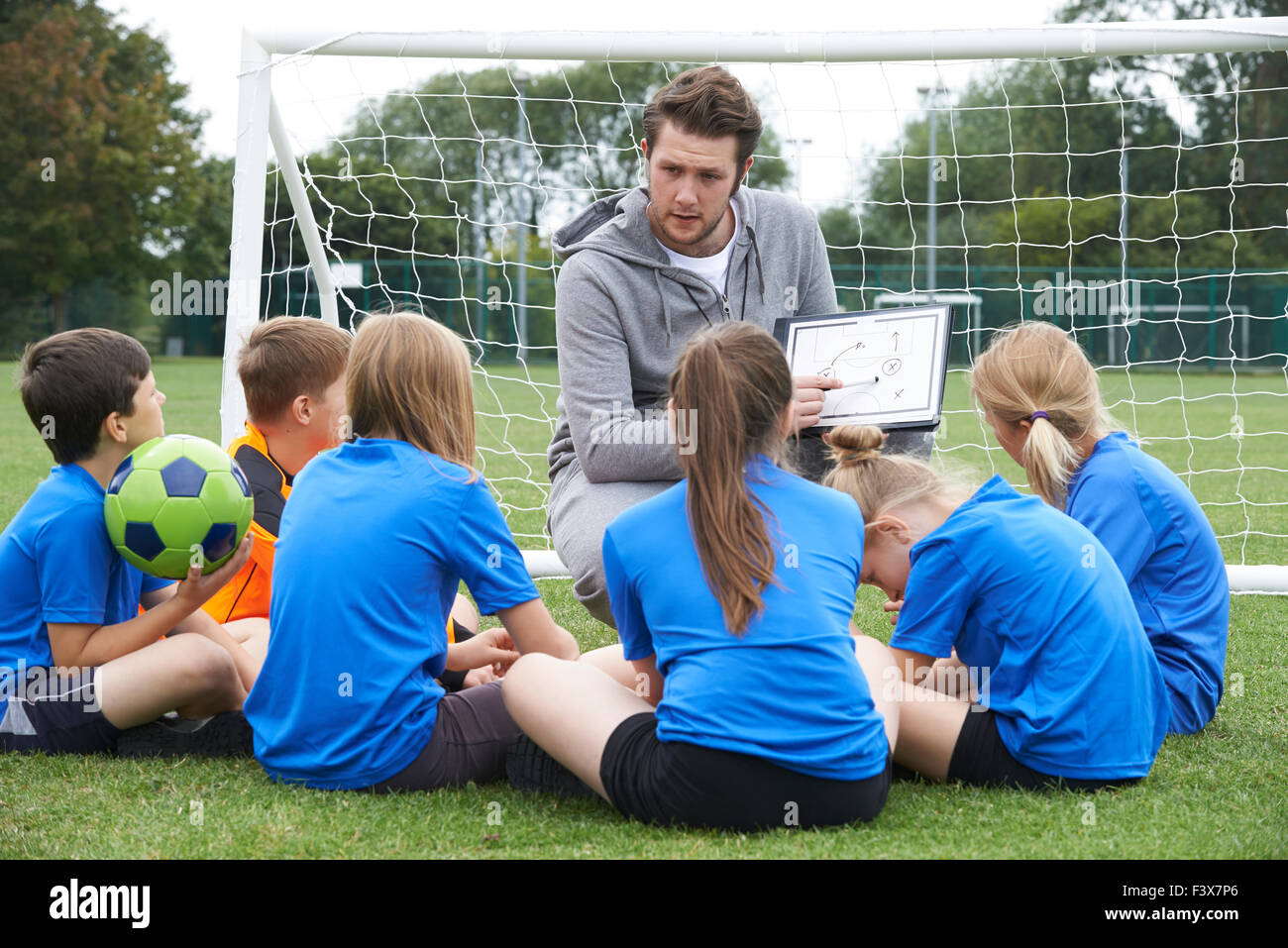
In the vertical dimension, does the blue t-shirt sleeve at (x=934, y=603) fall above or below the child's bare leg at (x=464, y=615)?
above

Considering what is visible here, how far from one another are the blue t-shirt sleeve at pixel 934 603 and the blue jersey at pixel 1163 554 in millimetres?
544

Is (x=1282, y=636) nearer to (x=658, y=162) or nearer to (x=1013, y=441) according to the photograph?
(x=1013, y=441)

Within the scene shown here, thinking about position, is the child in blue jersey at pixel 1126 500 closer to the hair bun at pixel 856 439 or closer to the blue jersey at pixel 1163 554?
the blue jersey at pixel 1163 554

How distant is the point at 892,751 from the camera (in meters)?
2.63

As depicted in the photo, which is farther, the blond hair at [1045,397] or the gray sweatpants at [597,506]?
the gray sweatpants at [597,506]

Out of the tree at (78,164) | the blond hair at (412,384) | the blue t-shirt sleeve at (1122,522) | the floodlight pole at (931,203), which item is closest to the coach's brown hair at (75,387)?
the blond hair at (412,384)

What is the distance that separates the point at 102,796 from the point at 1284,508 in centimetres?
702

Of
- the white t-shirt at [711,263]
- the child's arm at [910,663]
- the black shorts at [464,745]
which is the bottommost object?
the black shorts at [464,745]

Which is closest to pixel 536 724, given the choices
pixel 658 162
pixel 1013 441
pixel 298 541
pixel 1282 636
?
pixel 298 541

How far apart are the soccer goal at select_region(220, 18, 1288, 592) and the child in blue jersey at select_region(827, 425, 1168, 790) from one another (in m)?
1.35

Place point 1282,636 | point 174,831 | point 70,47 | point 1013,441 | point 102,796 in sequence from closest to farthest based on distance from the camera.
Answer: point 174,831, point 102,796, point 1013,441, point 1282,636, point 70,47

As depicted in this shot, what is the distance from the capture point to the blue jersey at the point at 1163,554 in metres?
2.91

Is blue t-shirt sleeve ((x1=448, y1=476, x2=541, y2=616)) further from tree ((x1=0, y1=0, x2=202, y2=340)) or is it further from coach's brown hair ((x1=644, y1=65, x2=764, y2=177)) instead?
tree ((x1=0, y1=0, x2=202, y2=340))

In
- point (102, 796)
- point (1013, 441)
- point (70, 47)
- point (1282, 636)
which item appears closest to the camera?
point (102, 796)
